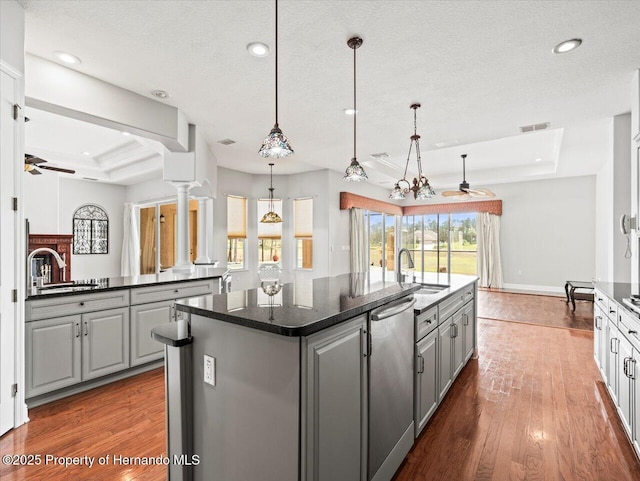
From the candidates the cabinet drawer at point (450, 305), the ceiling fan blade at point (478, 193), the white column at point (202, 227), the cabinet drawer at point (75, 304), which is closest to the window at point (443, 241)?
the ceiling fan blade at point (478, 193)

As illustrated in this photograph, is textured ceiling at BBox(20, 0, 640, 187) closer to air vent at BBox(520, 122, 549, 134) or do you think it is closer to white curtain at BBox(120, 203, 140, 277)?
air vent at BBox(520, 122, 549, 134)

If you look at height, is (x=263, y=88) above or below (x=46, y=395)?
above

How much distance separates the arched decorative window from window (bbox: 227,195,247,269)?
11.4 ft

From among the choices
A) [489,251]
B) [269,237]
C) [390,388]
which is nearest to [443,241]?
[489,251]

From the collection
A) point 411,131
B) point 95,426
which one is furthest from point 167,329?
point 411,131

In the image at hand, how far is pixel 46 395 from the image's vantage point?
8.80 ft

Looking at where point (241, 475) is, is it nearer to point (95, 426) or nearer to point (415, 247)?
point (95, 426)

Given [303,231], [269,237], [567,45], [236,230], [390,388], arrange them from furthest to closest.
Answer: [269,237]
[303,231]
[236,230]
[567,45]
[390,388]

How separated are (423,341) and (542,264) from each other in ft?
25.7

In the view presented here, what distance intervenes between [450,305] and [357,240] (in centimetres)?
512

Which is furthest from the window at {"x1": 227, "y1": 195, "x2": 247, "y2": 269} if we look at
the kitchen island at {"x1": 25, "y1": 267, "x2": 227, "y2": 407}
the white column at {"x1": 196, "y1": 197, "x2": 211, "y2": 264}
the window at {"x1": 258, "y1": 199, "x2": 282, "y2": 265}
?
the kitchen island at {"x1": 25, "y1": 267, "x2": 227, "y2": 407}

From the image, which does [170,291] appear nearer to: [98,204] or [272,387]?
[272,387]

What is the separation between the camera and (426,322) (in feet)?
7.53

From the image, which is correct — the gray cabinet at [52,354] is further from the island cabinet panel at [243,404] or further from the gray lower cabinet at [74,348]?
the island cabinet panel at [243,404]
